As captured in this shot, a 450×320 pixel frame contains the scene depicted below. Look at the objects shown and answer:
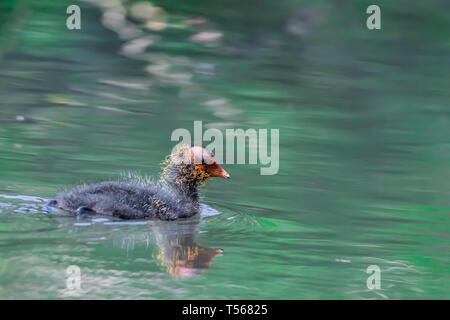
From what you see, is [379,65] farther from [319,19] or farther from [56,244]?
[56,244]

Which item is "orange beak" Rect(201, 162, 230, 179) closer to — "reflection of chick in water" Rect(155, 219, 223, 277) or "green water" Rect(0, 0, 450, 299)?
"green water" Rect(0, 0, 450, 299)

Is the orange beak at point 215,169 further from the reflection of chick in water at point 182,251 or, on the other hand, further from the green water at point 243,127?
the reflection of chick in water at point 182,251

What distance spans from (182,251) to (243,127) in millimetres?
5516

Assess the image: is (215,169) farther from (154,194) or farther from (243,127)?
(243,127)

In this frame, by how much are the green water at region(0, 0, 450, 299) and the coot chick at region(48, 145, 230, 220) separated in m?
0.22

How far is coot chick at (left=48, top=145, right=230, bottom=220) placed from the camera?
8.41 m

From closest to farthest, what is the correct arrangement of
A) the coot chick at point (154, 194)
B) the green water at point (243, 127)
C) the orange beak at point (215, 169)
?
the green water at point (243, 127)
the coot chick at point (154, 194)
the orange beak at point (215, 169)

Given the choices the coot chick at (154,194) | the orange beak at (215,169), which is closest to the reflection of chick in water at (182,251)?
the coot chick at (154,194)

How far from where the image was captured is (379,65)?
17531mm

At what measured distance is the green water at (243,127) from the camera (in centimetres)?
695

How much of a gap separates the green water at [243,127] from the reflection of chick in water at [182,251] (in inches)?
1.0

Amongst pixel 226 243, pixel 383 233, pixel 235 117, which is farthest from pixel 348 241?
pixel 235 117
